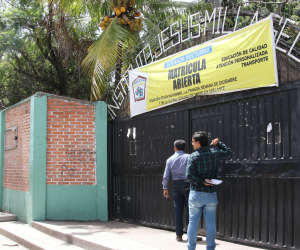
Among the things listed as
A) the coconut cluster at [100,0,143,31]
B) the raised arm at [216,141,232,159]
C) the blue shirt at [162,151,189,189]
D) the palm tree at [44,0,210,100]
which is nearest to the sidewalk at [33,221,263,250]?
the blue shirt at [162,151,189,189]

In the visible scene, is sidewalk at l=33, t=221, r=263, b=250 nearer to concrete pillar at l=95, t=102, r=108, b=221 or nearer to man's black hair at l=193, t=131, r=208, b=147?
concrete pillar at l=95, t=102, r=108, b=221

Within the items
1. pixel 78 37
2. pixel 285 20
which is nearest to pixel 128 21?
pixel 78 37

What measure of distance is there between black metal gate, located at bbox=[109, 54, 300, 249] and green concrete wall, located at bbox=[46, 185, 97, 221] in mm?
1385

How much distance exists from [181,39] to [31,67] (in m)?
9.06

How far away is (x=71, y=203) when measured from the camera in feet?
26.0

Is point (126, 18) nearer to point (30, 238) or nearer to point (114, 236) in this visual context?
point (114, 236)

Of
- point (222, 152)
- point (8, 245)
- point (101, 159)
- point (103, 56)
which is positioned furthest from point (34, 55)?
point (222, 152)

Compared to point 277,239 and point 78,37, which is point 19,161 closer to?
point 78,37

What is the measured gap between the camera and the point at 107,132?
28.5ft

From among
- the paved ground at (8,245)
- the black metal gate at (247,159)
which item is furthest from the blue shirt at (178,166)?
the paved ground at (8,245)

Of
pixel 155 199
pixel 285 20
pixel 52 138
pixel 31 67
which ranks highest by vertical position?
pixel 31 67

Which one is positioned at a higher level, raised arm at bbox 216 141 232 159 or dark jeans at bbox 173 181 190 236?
raised arm at bbox 216 141 232 159

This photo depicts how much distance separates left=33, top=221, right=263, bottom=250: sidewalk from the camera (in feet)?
17.4

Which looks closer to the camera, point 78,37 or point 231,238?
point 231,238
